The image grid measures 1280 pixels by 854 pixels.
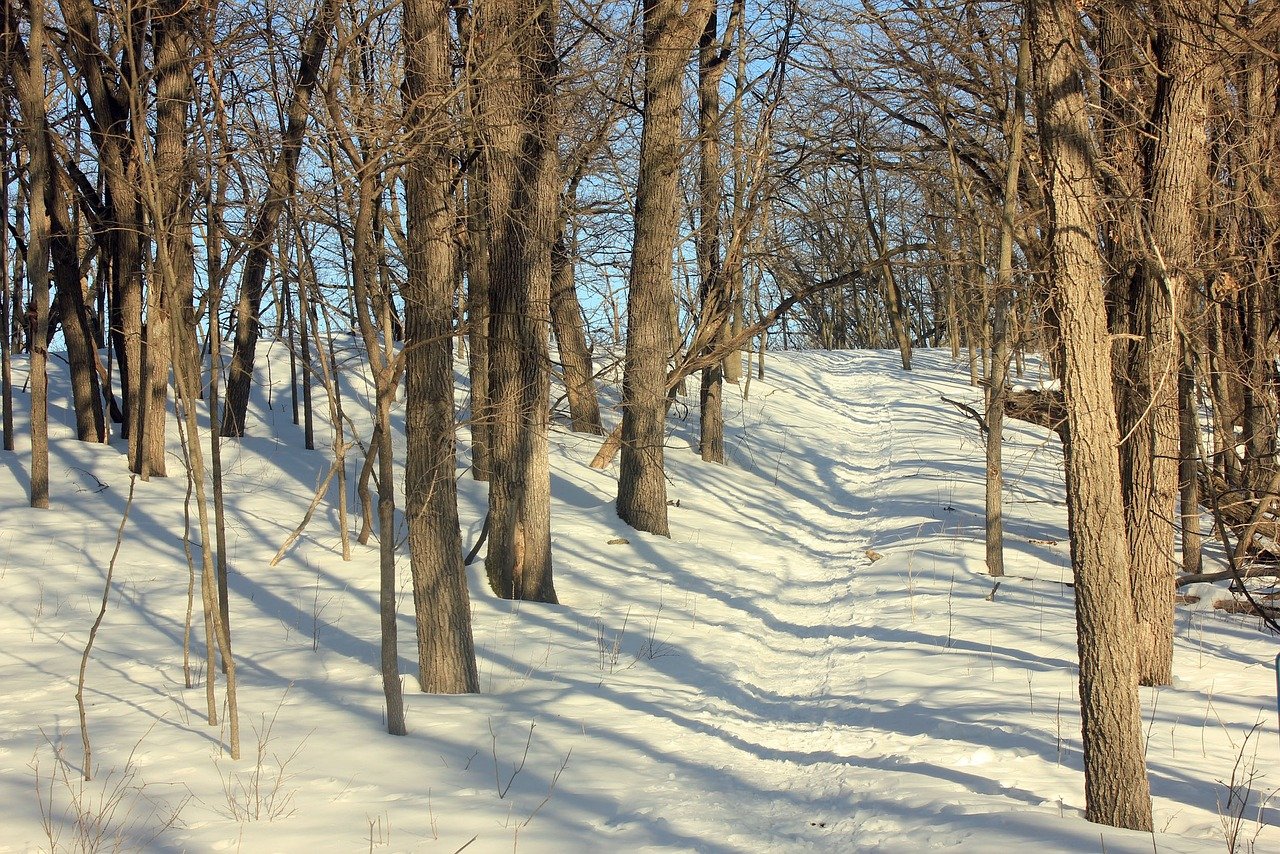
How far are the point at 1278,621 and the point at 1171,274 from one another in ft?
14.6

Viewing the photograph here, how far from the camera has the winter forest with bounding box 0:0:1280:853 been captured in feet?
17.0

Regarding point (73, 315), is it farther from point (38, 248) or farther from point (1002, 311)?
point (1002, 311)

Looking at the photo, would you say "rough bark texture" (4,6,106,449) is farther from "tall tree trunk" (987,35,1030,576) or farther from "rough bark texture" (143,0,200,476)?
"tall tree trunk" (987,35,1030,576)

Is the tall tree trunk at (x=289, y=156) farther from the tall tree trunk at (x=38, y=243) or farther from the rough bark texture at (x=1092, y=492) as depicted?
the rough bark texture at (x=1092, y=492)

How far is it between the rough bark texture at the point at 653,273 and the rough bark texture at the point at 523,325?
2622 mm

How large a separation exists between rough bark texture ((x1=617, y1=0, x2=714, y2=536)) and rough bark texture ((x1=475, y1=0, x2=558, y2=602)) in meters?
2.62

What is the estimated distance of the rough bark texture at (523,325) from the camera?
31.0ft

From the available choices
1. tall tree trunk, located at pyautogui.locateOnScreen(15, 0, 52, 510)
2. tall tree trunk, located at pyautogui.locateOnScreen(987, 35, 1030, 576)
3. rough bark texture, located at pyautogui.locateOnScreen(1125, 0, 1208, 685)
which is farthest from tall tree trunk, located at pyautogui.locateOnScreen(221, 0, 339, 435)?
tall tree trunk, located at pyautogui.locateOnScreen(987, 35, 1030, 576)

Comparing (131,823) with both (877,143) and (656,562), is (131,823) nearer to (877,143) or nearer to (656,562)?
(656,562)

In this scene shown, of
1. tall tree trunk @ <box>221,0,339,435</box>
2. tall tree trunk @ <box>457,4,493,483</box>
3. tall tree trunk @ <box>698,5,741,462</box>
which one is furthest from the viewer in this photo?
tall tree trunk @ <box>698,5,741,462</box>

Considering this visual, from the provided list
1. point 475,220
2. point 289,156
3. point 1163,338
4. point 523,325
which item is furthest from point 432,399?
point 1163,338

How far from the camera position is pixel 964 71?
39.7 feet

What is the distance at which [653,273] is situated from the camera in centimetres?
1298

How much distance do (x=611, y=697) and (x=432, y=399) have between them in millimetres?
2658
